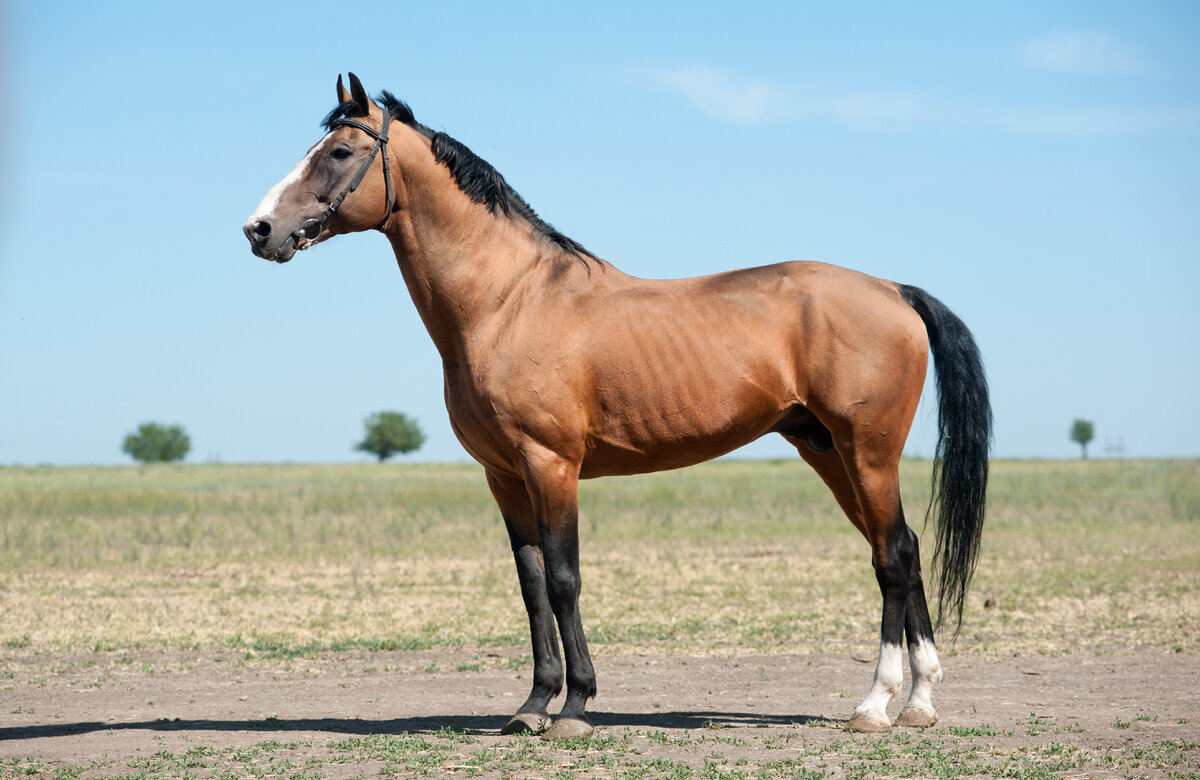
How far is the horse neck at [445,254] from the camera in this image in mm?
6078

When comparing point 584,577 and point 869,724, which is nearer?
point 869,724

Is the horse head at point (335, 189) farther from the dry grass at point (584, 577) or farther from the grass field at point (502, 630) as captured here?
the dry grass at point (584, 577)

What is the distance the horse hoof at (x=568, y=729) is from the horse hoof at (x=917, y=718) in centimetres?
186

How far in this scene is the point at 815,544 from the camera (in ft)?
62.3

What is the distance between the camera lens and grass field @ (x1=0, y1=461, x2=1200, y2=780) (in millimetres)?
5484

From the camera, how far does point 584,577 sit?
14555mm

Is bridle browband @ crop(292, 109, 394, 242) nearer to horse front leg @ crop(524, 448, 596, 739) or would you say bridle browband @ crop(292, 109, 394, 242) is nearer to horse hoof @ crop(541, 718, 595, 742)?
horse front leg @ crop(524, 448, 596, 739)

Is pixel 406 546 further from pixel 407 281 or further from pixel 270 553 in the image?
pixel 407 281

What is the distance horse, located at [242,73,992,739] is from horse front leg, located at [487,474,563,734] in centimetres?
1

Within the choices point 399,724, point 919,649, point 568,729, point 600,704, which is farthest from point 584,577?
point 568,729

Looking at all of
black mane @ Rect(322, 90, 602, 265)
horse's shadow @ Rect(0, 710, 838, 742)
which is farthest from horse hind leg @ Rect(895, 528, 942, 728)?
black mane @ Rect(322, 90, 602, 265)

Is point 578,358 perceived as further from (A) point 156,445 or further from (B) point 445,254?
(A) point 156,445

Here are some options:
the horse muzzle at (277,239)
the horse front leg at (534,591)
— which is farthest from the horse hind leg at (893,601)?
the horse muzzle at (277,239)

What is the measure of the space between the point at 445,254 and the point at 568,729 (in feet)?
8.92
